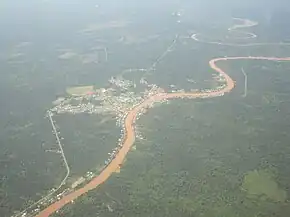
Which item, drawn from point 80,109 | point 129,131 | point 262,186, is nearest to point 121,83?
point 80,109

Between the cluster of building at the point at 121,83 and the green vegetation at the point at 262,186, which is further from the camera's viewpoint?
the cluster of building at the point at 121,83

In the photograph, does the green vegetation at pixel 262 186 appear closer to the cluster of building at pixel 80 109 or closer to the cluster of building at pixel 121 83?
the cluster of building at pixel 80 109

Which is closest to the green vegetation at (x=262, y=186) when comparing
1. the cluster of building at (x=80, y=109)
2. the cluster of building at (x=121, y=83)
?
the cluster of building at (x=80, y=109)

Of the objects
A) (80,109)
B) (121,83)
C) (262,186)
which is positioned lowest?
(262,186)

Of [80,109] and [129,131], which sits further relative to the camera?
[80,109]

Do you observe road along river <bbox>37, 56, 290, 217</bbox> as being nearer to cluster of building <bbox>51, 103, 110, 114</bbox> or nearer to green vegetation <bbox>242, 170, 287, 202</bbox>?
cluster of building <bbox>51, 103, 110, 114</bbox>

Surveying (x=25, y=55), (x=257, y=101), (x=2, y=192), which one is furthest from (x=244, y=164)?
(x=25, y=55)

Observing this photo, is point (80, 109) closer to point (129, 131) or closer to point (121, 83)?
point (129, 131)

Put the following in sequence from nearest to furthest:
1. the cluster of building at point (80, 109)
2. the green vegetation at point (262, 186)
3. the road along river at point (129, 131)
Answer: the road along river at point (129, 131), the green vegetation at point (262, 186), the cluster of building at point (80, 109)

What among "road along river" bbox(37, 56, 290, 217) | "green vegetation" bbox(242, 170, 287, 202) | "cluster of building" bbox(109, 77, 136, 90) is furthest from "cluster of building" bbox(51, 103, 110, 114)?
"green vegetation" bbox(242, 170, 287, 202)

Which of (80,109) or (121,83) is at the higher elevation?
(80,109)
